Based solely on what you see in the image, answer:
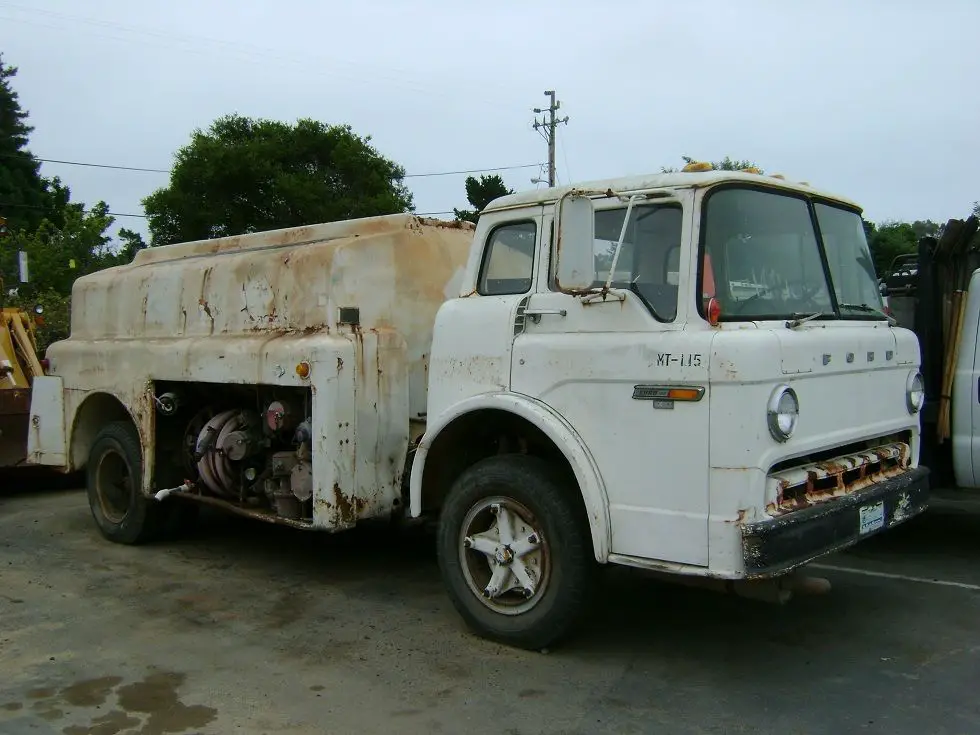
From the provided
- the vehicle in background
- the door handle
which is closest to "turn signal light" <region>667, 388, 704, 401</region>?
the door handle

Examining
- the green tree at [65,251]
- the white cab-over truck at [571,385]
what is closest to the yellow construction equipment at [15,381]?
the white cab-over truck at [571,385]

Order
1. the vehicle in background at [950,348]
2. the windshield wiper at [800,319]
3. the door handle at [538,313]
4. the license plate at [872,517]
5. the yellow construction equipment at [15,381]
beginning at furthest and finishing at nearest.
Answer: the yellow construction equipment at [15,381]
the vehicle in background at [950,348]
the door handle at [538,313]
the license plate at [872,517]
the windshield wiper at [800,319]

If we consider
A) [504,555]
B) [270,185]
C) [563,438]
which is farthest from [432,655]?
[270,185]

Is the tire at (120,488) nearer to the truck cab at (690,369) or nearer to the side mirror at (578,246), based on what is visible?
the truck cab at (690,369)

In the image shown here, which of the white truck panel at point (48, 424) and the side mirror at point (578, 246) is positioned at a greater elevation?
the side mirror at point (578, 246)

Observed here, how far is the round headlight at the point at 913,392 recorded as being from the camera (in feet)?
17.3

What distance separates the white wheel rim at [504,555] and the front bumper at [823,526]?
112 centimetres

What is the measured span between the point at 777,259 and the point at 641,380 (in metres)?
0.98

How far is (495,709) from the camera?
4.17 m

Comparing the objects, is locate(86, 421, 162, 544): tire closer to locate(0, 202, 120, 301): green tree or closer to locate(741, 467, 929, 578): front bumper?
A: locate(741, 467, 929, 578): front bumper

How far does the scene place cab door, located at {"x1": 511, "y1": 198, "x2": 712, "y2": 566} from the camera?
411cm

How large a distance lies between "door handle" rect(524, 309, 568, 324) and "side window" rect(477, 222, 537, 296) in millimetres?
161

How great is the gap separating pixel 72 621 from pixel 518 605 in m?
2.75

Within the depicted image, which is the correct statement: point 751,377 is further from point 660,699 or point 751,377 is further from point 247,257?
point 247,257
